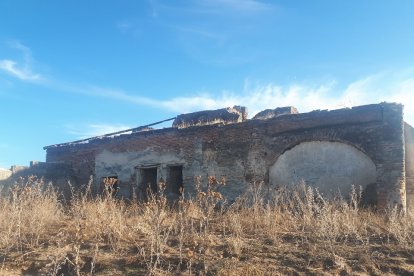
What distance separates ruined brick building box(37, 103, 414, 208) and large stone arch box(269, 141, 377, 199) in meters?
0.02

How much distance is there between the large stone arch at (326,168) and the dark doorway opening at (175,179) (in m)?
3.40

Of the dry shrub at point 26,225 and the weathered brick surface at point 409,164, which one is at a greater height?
the weathered brick surface at point 409,164

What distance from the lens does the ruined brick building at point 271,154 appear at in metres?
10.5

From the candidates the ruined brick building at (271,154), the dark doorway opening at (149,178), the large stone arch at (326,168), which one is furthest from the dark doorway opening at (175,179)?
the large stone arch at (326,168)

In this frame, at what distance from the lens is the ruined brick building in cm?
1046

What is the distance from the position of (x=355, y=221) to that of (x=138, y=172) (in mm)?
7968

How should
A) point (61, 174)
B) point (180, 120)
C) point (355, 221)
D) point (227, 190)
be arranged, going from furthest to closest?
1. point (180, 120)
2. point (61, 174)
3. point (227, 190)
4. point (355, 221)

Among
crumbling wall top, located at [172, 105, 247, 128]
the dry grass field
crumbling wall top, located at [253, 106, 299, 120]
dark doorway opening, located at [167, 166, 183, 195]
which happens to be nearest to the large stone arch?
the dry grass field

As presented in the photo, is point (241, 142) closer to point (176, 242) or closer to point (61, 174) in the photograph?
point (176, 242)

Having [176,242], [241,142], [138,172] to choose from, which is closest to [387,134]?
[241,142]

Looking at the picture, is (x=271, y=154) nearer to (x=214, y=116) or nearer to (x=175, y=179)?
(x=175, y=179)

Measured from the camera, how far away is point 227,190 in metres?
12.3

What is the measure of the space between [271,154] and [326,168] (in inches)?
64.4

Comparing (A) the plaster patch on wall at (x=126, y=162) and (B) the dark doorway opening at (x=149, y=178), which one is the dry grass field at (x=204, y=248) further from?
(B) the dark doorway opening at (x=149, y=178)
